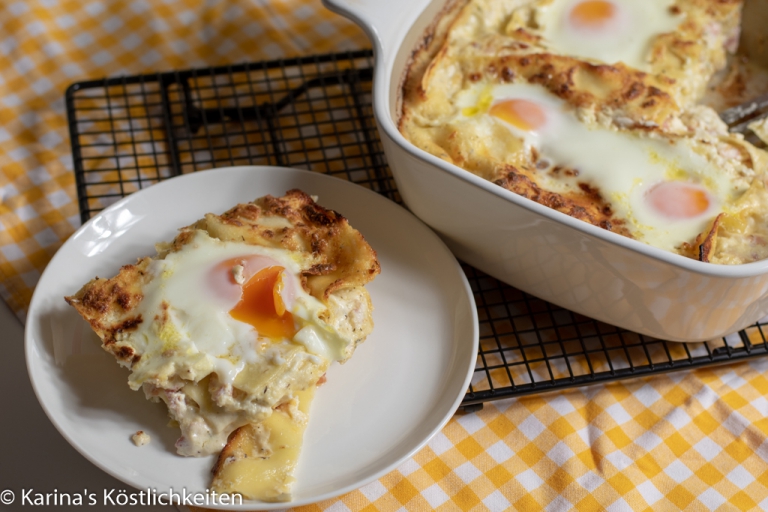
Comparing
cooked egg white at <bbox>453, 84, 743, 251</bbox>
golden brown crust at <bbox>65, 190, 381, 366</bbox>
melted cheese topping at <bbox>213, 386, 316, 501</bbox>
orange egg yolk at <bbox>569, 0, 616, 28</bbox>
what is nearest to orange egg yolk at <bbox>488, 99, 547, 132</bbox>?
cooked egg white at <bbox>453, 84, 743, 251</bbox>

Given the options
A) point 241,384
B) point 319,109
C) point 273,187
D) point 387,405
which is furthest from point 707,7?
point 241,384

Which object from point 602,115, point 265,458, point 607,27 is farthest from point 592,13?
point 265,458

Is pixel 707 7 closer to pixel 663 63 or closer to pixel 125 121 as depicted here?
pixel 663 63

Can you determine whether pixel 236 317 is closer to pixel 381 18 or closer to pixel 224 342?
pixel 224 342

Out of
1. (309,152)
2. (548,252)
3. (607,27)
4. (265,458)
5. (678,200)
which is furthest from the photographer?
(309,152)

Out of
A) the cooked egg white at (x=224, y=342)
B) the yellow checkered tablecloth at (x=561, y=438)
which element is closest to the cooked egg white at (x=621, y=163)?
the yellow checkered tablecloth at (x=561, y=438)

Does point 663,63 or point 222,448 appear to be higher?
point 663,63
